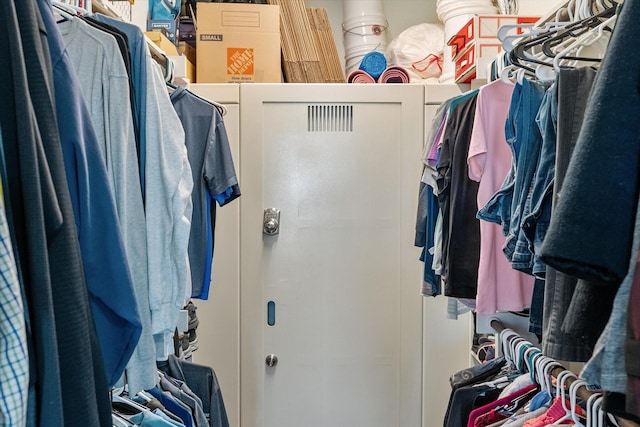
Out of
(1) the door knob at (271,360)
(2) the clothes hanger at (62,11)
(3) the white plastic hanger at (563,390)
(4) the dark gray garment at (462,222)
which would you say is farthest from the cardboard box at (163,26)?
(3) the white plastic hanger at (563,390)

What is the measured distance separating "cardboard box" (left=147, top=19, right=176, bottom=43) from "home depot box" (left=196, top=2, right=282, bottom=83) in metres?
0.27

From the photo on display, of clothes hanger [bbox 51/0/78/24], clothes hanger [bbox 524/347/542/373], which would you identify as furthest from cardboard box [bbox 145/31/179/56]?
clothes hanger [bbox 524/347/542/373]

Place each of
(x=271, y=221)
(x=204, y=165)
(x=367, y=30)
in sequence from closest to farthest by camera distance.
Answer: (x=204, y=165) < (x=271, y=221) < (x=367, y=30)

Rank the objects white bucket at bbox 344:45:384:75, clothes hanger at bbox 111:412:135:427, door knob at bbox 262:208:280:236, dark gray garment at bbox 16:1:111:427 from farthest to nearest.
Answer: white bucket at bbox 344:45:384:75, door knob at bbox 262:208:280:236, clothes hanger at bbox 111:412:135:427, dark gray garment at bbox 16:1:111:427

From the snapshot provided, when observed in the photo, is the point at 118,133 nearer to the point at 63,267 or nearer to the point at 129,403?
the point at 63,267

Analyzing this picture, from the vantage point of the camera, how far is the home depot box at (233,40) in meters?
2.58

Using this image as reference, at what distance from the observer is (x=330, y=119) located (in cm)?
258

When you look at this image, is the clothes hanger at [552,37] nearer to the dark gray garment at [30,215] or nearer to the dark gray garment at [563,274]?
the dark gray garment at [563,274]

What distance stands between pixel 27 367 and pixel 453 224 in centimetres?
119

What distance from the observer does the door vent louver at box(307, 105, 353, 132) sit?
2.58 meters

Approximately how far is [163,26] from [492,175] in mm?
1499

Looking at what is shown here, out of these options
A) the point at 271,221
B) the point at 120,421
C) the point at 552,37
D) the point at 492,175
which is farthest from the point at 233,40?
the point at 120,421

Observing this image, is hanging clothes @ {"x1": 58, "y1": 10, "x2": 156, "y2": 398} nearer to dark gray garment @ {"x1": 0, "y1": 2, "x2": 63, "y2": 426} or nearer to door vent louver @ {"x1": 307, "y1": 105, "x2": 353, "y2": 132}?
dark gray garment @ {"x1": 0, "y1": 2, "x2": 63, "y2": 426}

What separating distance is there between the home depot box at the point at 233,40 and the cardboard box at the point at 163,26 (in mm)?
275
